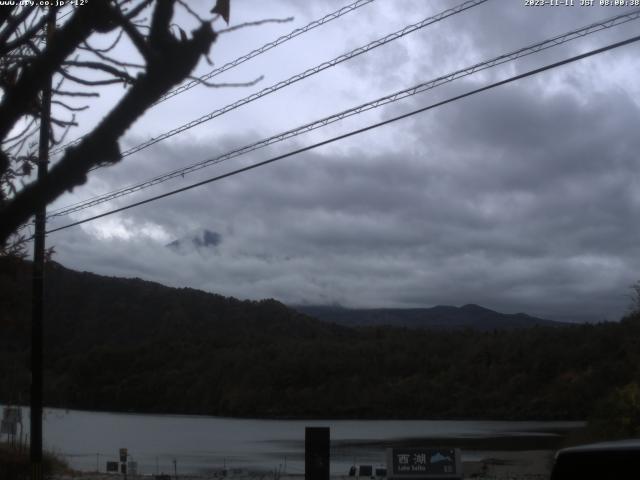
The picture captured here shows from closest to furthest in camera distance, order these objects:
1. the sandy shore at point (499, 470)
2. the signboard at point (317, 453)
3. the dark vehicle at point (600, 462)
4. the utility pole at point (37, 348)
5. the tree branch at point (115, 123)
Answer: the tree branch at point (115, 123)
the dark vehicle at point (600, 462)
the signboard at point (317, 453)
the utility pole at point (37, 348)
the sandy shore at point (499, 470)

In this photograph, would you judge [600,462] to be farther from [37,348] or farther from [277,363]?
[277,363]

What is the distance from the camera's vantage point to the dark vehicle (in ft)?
21.8

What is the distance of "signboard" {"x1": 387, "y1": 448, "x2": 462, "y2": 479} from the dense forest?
269ft

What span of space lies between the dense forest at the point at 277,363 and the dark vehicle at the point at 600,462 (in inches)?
3565

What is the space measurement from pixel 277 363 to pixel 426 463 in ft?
357

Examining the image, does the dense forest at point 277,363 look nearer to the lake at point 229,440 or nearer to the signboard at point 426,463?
the lake at point 229,440

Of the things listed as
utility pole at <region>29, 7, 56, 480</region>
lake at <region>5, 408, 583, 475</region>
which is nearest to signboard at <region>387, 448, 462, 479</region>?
utility pole at <region>29, 7, 56, 480</region>

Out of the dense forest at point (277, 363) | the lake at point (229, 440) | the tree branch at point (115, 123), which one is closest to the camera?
the tree branch at point (115, 123)

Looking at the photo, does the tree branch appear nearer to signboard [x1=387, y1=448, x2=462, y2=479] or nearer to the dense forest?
signboard [x1=387, y1=448, x2=462, y2=479]

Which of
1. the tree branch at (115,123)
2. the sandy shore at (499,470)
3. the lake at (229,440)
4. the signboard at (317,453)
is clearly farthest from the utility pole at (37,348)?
the lake at (229,440)

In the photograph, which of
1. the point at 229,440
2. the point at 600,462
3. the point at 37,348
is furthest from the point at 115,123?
the point at 229,440

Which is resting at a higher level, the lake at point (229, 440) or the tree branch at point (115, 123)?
the tree branch at point (115, 123)

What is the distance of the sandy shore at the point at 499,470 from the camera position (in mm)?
33562

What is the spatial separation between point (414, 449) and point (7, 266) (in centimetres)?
745
